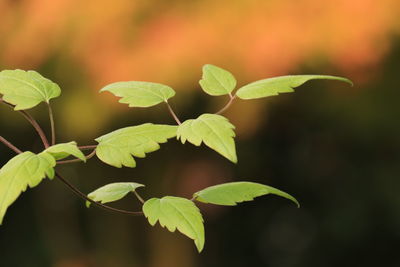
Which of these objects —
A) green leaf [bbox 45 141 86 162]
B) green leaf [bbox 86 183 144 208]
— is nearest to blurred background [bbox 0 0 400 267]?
green leaf [bbox 86 183 144 208]

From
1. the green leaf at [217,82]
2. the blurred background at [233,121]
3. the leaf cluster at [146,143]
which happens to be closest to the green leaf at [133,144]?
the leaf cluster at [146,143]

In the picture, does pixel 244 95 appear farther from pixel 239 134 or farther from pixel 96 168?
pixel 96 168

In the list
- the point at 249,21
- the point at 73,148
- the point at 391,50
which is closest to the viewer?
the point at 73,148

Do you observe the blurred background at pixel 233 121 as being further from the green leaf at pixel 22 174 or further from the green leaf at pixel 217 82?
the green leaf at pixel 22 174

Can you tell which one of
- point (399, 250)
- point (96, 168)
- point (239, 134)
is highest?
point (239, 134)

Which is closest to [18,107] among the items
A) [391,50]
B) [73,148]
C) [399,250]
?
[73,148]

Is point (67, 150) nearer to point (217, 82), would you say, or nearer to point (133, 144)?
point (133, 144)

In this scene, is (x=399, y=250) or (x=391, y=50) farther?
(x=399, y=250)
